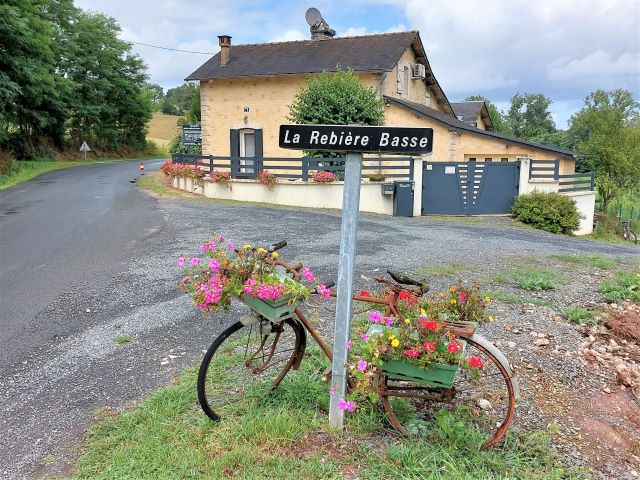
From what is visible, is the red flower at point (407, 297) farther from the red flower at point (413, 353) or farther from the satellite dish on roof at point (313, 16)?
the satellite dish on roof at point (313, 16)

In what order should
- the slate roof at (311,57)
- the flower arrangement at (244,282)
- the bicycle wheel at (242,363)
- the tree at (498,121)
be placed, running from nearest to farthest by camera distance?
the flower arrangement at (244,282), the bicycle wheel at (242,363), the slate roof at (311,57), the tree at (498,121)

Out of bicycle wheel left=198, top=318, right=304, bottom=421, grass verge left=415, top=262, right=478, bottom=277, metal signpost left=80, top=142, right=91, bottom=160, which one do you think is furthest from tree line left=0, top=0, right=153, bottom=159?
bicycle wheel left=198, top=318, right=304, bottom=421

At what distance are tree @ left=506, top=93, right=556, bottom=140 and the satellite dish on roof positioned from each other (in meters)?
41.3

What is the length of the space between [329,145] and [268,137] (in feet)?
63.7

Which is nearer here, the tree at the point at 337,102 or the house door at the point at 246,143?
the tree at the point at 337,102

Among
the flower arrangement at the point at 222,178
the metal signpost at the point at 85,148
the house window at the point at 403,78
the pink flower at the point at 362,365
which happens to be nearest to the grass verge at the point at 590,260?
the pink flower at the point at 362,365

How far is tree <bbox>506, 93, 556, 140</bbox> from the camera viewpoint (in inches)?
2361

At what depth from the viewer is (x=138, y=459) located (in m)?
3.12

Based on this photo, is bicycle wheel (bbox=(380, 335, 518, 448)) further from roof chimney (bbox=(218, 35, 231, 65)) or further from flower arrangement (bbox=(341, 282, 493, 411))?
roof chimney (bbox=(218, 35, 231, 65))

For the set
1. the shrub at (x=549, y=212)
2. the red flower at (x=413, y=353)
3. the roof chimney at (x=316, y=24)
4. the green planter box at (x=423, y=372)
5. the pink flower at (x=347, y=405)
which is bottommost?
the shrub at (x=549, y=212)

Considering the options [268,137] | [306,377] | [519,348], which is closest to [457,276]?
[519,348]

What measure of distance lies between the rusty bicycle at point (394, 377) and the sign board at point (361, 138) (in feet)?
2.41

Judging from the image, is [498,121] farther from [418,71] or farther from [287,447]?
[287,447]

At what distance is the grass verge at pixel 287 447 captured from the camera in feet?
9.77
